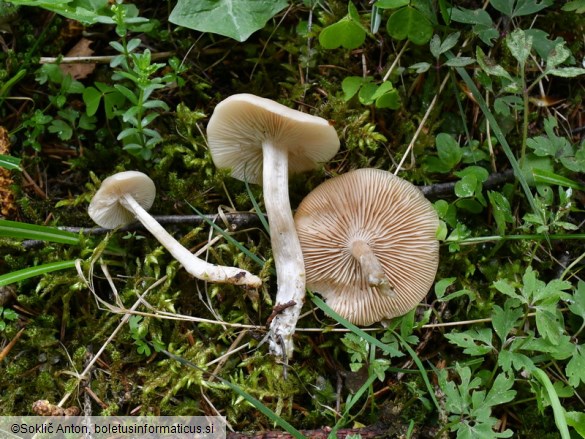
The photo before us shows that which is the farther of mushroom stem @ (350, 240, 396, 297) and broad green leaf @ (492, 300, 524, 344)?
mushroom stem @ (350, 240, 396, 297)

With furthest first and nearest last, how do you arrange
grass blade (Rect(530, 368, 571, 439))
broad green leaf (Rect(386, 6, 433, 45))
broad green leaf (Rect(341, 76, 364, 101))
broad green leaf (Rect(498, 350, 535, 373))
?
1. broad green leaf (Rect(341, 76, 364, 101))
2. broad green leaf (Rect(386, 6, 433, 45))
3. broad green leaf (Rect(498, 350, 535, 373))
4. grass blade (Rect(530, 368, 571, 439))

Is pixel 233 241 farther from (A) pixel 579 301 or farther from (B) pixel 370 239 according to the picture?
(A) pixel 579 301

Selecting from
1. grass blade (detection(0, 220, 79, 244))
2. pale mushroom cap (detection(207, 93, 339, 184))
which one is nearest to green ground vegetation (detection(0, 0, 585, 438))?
grass blade (detection(0, 220, 79, 244))

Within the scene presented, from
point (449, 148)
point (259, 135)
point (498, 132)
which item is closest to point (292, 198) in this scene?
point (259, 135)

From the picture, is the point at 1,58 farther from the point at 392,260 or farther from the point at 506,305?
the point at 506,305

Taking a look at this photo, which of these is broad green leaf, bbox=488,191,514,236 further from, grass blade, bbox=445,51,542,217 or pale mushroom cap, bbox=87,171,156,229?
pale mushroom cap, bbox=87,171,156,229

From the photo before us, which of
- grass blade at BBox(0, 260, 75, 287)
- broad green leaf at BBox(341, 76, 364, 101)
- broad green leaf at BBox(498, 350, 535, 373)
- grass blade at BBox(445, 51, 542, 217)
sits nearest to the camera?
broad green leaf at BBox(498, 350, 535, 373)

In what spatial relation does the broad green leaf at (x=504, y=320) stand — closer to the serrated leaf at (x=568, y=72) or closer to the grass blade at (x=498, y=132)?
the grass blade at (x=498, y=132)
